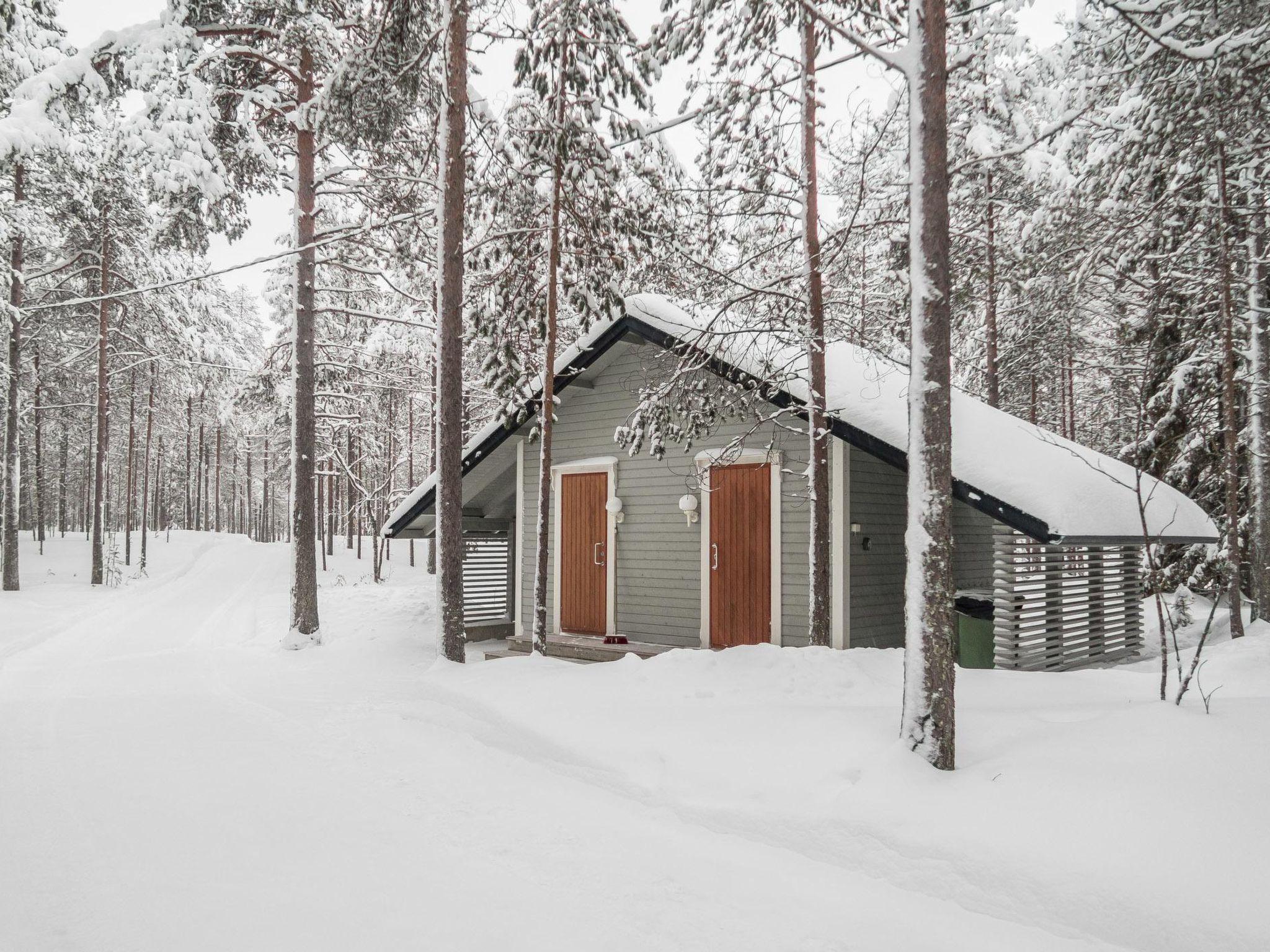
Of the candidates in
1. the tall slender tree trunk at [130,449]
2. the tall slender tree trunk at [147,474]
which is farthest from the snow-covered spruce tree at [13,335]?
the tall slender tree trunk at [147,474]

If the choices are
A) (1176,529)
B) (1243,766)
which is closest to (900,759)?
(1243,766)

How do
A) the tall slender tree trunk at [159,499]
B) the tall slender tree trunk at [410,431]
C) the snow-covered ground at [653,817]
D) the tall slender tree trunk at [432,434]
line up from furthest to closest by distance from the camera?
the tall slender tree trunk at [159,499] → the tall slender tree trunk at [410,431] → the tall slender tree trunk at [432,434] → the snow-covered ground at [653,817]

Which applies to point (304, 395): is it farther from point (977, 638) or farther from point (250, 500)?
point (250, 500)

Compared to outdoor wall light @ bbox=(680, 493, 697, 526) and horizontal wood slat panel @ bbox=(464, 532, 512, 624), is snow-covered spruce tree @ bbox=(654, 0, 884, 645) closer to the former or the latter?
outdoor wall light @ bbox=(680, 493, 697, 526)

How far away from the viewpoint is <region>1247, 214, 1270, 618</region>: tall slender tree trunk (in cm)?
984

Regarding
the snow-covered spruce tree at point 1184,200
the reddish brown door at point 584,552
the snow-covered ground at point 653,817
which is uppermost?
the snow-covered spruce tree at point 1184,200

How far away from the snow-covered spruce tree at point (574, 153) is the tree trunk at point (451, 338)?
2.21 ft

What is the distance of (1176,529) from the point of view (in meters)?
9.27

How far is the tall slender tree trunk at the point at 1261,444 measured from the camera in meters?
9.84

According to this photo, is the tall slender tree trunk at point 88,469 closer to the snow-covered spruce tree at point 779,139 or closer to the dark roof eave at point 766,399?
the dark roof eave at point 766,399

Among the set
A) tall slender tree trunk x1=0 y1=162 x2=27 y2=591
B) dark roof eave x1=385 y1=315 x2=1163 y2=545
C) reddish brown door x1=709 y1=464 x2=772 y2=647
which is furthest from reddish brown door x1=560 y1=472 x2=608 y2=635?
tall slender tree trunk x1=0 y1=162 x2=27 y2=591

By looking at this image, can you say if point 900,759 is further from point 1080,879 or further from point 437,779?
point 437,779

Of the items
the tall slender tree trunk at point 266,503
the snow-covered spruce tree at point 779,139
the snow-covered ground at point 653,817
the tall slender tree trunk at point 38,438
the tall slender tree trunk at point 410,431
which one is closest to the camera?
the snow-covered ground at point 653,817

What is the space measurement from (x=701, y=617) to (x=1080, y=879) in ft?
20.0
